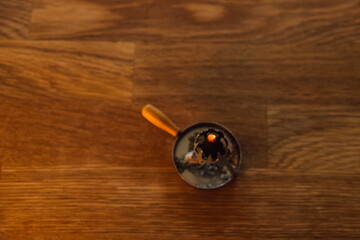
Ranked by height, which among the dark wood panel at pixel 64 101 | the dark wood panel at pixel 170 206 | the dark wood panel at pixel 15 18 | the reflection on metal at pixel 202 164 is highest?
the dark wood panel at pixel 15 18

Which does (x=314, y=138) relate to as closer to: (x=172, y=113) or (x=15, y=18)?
(x=172, y=113)

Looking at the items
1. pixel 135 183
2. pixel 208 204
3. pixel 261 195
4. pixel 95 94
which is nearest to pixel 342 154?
pixel 261 195

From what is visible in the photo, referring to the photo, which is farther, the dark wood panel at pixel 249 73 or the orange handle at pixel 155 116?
the dark wood panel at pixel 249 73

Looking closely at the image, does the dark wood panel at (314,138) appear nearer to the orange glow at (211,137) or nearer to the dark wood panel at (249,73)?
the dark wood panel at (249,73)

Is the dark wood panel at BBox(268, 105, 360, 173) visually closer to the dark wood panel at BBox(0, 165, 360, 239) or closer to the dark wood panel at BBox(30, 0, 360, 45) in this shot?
the dark wood panel at BBox(0, 165, 360, 239)

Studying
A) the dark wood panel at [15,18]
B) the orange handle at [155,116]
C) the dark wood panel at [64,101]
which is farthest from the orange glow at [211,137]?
the dark wood panel at [15,18]

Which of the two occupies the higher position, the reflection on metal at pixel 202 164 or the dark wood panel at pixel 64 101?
the dark wood panel at pixel 64 101

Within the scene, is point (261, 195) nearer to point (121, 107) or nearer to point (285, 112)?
point (285, 112)

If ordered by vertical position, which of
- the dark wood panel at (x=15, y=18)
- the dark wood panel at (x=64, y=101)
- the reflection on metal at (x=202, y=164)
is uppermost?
the dark wood panel at (x=15, y=18)

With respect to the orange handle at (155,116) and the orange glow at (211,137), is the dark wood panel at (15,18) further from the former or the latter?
the orange glow at (211,137)

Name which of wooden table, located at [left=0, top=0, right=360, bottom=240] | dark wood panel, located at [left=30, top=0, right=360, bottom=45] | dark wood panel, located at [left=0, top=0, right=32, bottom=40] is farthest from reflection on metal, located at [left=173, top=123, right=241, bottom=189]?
dark wood panel, located at [left=0, top=0, right=32, bottom=40]

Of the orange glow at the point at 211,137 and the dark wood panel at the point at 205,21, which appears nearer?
the orange glow at the point at 211,137
